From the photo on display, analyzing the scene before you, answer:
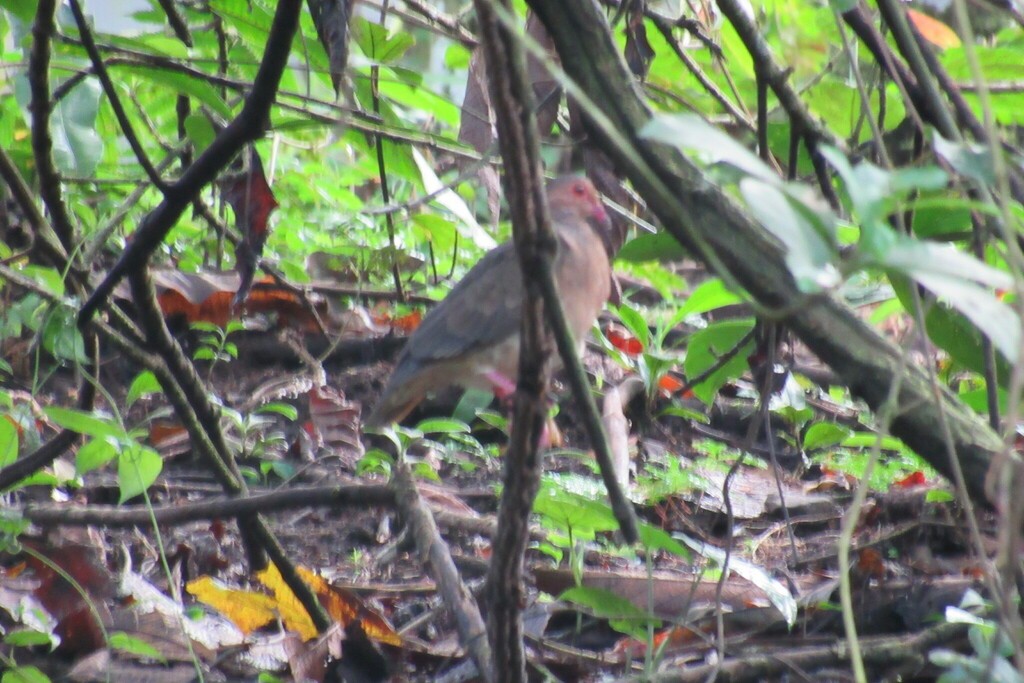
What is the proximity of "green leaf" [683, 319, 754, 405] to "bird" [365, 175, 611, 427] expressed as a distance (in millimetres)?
1235

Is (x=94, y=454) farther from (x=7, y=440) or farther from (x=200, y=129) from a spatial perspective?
(x=200, y=129)

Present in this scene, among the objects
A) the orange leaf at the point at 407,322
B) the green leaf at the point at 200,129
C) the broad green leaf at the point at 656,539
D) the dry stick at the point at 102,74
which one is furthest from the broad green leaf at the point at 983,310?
the orange leaf at the point at 407,322

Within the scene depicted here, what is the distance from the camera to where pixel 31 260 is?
11.5 ft

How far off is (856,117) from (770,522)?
143 cm

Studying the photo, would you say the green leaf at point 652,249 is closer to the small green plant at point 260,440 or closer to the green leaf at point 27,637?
the green leaf at point 27,637

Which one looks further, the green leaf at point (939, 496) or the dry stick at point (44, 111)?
the green leaf at point (939, 496)

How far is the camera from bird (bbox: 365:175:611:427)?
4020mm

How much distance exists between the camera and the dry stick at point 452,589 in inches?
79.0

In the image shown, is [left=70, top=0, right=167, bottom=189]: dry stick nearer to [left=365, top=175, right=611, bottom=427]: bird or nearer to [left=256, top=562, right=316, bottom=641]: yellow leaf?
[left=256, top=562, right=316, bottom=641]: yellow leaf

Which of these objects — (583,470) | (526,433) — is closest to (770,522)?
(583,470)

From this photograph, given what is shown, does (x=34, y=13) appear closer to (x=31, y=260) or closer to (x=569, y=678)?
(x=31, y=260)

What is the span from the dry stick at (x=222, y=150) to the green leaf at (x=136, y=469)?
35cm

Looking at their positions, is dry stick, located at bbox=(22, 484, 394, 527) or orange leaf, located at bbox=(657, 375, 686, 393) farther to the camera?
orange leaf, located at bbox=(657, 375, 686, 393)

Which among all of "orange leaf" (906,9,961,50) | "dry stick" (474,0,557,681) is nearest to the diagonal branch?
"dry stick" (474,0,557,681)
